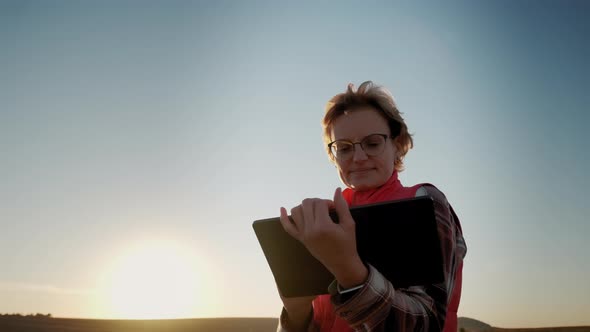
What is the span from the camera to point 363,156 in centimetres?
217

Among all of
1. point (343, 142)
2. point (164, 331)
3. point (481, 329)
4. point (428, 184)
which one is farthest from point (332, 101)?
point (164, 331)

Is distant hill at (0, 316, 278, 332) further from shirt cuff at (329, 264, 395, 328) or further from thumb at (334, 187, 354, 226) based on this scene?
thumb at (334, 187, 354, 226)

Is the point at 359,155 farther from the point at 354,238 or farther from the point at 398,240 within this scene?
the point at 354,238

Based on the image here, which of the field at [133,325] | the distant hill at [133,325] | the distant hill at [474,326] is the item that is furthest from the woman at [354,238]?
the distant hill at [133,325]

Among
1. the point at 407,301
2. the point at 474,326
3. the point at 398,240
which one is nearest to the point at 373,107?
the point at 398,240

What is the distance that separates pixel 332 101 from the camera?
2539 mm

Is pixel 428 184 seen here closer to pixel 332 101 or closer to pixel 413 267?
pixel 413 267

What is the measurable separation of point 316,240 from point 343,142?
3.65ft

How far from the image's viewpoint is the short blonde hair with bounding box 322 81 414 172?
239cm

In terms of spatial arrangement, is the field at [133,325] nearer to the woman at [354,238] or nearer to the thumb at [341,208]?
the woman at [354,238]

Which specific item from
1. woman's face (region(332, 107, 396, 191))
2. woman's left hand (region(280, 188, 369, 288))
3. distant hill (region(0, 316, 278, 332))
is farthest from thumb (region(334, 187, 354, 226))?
distant hill (region(0, 316, 278, 332))

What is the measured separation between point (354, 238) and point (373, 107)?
1295 millimetres

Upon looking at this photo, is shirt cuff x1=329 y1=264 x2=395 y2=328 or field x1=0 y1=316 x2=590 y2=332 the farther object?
field x1=0 y1=316 x2=590 y2=332

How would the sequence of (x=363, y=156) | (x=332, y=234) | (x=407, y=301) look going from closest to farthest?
(x=332, y=234) → (x=407, y=301) → (x=363, y=156)
